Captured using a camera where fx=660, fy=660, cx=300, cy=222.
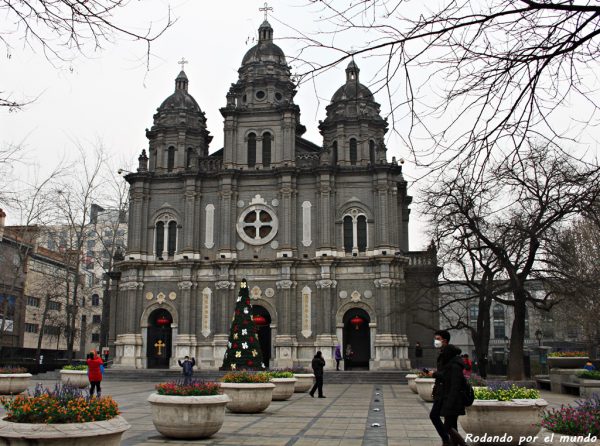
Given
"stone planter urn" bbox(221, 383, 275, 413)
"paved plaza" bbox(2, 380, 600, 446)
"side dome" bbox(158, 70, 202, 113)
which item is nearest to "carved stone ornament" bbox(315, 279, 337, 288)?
"side dome" bbox(158, 70, 202, 113)

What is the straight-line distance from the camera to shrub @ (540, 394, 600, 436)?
972 centimetres

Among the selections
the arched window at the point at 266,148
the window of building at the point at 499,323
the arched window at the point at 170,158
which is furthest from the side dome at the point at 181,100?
the window of building at the point at 499,323

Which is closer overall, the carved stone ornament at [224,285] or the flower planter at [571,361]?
the flower planter at [571,361]

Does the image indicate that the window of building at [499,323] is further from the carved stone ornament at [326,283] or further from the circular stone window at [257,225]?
the circular stone window at [257,225]

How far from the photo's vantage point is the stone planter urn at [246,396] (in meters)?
17.8

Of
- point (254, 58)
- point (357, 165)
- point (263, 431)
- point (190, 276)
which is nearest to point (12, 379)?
point (263, 431)

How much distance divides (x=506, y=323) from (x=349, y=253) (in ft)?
165

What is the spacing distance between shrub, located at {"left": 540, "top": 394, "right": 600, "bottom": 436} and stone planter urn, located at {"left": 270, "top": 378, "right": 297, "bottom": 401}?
41.8 ft

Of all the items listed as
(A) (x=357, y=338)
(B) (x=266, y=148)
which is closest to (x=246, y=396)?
(A) (x=357, y=338)

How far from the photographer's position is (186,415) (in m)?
13.2

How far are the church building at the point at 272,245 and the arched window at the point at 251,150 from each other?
0.26ft

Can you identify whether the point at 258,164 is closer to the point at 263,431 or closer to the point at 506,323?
the point at 263,431

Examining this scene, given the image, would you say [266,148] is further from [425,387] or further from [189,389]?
[189,389]

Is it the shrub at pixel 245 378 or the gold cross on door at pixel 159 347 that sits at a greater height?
the gold cross on door at pixel 159 347
